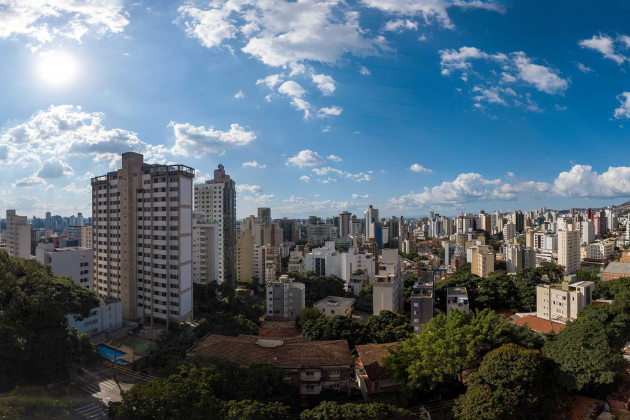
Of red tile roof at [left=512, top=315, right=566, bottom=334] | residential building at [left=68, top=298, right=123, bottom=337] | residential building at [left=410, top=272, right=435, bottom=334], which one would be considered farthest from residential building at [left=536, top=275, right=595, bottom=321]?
residential building at [left=68, top=298, right=123, bottom=337]

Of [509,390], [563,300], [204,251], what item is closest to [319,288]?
[204,251]

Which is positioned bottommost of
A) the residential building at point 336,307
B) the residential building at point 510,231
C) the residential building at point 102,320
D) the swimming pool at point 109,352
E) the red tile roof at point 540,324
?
the red tile roof at point 540,324

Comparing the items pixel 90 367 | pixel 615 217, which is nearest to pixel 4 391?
pixel 90 367

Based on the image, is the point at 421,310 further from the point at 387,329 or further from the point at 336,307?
the point at 336,307

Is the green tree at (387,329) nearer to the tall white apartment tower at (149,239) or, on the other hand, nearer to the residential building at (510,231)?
the tall white apartment tower at (149,239)

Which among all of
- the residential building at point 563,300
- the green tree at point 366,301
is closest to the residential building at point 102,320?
the green tree at point 366,301

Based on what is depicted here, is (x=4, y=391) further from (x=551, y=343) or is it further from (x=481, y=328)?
(x=551, y=343)

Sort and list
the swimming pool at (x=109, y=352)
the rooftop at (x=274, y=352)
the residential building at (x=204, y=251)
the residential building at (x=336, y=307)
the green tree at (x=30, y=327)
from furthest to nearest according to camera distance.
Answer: the residential building at (x=204, y=251)
the residential building at (x=336, y=307)
the swimming pool at (x=109, y=352)
the rooftop at (x=274, y=352)
the green tree at (x=30, y=327)
